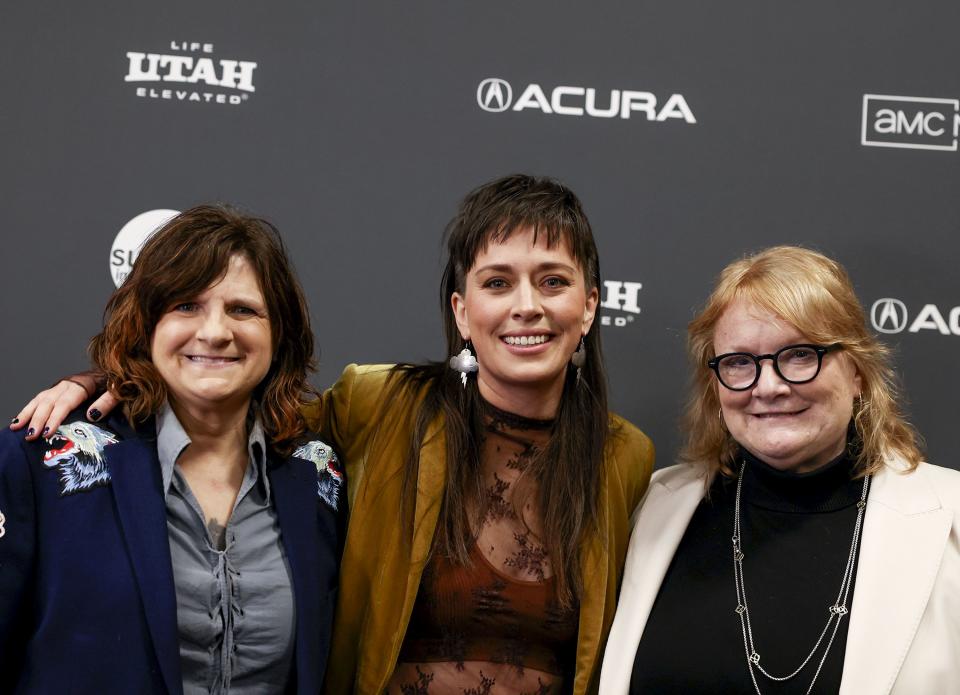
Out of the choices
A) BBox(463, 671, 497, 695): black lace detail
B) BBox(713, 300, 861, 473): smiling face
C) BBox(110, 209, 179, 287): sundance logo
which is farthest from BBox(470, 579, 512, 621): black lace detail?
BBox(110, 209, 179, 287): sundance logo

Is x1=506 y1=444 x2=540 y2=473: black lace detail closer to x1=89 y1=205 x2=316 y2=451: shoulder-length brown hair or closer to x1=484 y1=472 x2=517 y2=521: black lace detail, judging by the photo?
x1=484 y1=472 x2=517 y2=521: black lace detail

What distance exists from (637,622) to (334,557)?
0.65 metres

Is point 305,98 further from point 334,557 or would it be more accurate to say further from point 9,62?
point 334,557

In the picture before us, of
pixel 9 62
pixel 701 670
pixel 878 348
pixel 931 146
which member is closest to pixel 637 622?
pixel 701 670

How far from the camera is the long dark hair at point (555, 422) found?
2.25 meters

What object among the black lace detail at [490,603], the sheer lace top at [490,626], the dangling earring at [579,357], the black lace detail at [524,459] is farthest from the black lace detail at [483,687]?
the dangling earring at [579,357]

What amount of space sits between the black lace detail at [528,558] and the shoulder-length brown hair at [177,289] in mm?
534

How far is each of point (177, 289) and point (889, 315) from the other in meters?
1.79

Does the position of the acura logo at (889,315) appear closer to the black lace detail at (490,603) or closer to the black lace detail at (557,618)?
the black lace detail at (557,618)

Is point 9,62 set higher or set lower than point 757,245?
higher

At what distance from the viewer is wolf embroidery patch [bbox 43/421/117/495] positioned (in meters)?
1.86

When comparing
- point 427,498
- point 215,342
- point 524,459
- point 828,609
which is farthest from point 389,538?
point 828,609

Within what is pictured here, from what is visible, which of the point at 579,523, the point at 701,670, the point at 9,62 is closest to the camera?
the point at 701,670

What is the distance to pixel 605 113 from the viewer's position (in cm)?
273
